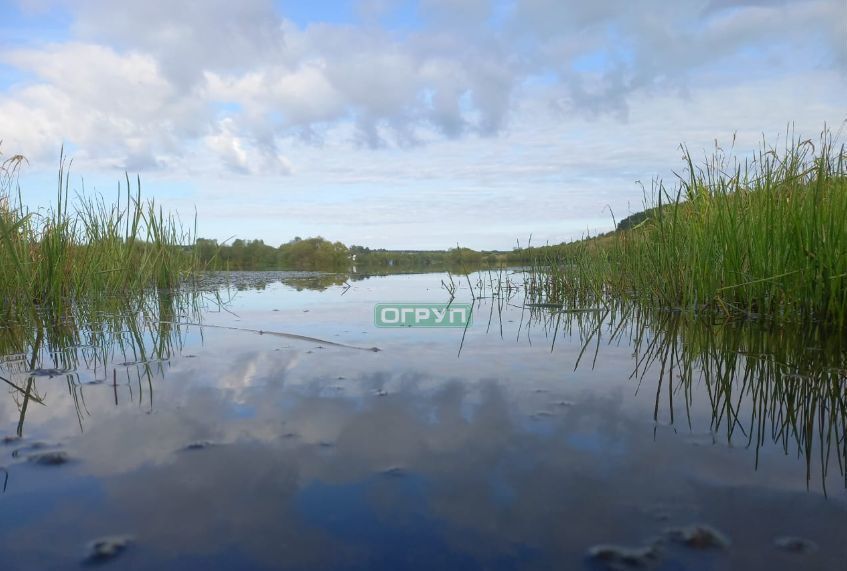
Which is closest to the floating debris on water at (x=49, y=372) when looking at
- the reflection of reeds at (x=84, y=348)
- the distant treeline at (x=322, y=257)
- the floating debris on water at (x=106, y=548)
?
the reflection of reeds at (x=84, y=348)

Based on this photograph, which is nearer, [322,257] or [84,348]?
[84,348]

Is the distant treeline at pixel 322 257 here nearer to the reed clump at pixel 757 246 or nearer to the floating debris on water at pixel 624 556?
the reed clump at pixel 757 246

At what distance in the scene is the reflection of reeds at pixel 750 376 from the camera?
1568 millimetres

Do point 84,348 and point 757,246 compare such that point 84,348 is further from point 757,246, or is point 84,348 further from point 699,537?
point 757,246

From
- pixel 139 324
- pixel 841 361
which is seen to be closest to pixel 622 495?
pixel 841 361

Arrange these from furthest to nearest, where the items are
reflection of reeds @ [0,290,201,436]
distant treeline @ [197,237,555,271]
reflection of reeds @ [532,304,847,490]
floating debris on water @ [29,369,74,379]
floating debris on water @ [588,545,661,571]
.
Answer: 1. distant treeline @ [197,237,555,271]
2. floating debris on water @ [29,369,74,379]
3. reflection of reeds @ [0,290,201,436]
4. reflection of reeds @ [532,304,847,490]
5. floating debris on water @ [588,545,661,571]

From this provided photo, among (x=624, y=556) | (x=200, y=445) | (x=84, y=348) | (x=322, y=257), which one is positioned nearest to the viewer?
(x=624, y=556)

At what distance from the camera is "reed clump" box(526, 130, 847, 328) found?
319cm

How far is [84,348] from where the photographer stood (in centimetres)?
304

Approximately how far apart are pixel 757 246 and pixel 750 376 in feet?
5.78

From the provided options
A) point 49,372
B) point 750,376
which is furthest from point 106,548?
point 750,376

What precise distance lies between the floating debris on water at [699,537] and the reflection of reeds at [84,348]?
170 cm

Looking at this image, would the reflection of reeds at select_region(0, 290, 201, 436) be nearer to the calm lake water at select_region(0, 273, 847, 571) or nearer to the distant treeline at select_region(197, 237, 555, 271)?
the calm lake water at select_region(0, 273, 847, 571)

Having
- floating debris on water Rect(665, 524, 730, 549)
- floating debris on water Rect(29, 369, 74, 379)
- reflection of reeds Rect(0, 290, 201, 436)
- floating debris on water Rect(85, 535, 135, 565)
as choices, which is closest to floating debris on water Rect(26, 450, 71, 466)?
reflection of reeds Rect(0, 290, 201, 436)
